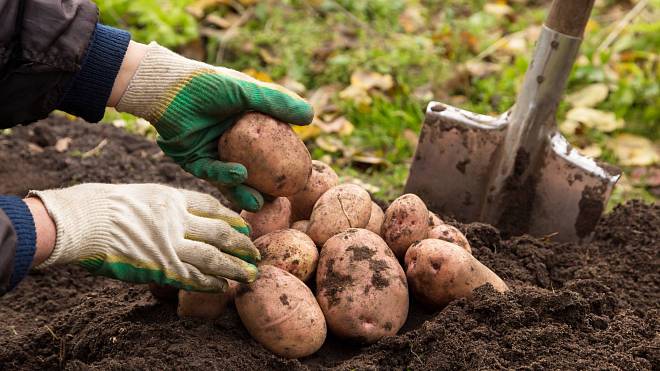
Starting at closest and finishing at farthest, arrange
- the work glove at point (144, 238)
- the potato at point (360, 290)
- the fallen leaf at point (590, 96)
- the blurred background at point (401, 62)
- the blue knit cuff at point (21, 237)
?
the blue knit cuff at point (21, 237)
the work glove at point (144, 238)
the potato at point (360, 290)
the blurred background at point (401, 62)
the fallen leaf at point (590, 96)

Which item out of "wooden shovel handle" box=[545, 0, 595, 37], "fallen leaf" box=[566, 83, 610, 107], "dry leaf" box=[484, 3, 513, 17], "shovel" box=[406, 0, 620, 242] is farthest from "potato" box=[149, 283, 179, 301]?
"dry leaf" box=[484, 3, 513, 17]

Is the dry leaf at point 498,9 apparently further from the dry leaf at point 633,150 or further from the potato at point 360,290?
the potato at point 360,290

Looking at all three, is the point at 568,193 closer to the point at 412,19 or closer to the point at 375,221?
the point at 375,221

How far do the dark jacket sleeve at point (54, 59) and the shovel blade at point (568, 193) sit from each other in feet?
5.91

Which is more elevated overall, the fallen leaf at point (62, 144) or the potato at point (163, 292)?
the potato at point (163, 292)

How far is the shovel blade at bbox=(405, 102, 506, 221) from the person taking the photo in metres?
3.42

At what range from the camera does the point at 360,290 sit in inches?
95.1

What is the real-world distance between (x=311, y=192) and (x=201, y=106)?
0.51 meters

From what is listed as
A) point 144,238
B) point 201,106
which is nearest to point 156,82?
point 201,106

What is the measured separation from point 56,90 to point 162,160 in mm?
1540

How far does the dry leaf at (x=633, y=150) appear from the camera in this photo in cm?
423

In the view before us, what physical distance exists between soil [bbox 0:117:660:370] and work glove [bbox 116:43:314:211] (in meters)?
0.44

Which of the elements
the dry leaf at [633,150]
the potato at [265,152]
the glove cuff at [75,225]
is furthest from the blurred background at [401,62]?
the glove cuff at [75,225]

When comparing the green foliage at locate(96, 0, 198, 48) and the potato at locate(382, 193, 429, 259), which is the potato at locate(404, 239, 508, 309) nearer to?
the potato at locate(382, 193, 429, 259)
